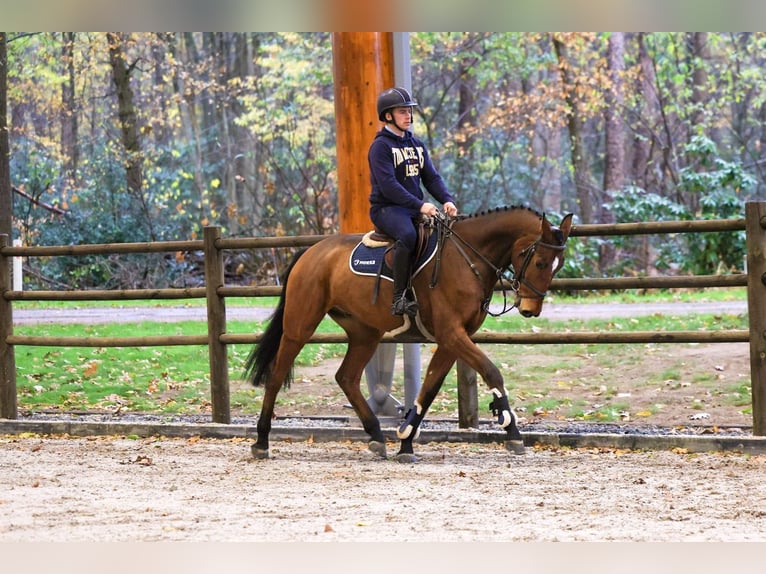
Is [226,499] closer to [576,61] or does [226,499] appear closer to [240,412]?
[240,412]

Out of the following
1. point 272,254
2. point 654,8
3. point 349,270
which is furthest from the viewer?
point 272,254

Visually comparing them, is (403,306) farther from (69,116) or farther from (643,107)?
(643,107)

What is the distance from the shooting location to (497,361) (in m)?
11.8

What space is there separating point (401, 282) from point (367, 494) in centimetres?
164

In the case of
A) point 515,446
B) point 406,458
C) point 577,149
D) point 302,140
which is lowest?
point 406,458

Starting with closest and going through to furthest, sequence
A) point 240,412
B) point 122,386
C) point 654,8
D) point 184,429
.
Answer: point 654,8, point 184,429, point 240,412, point 122,386

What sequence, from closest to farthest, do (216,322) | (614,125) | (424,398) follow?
(424,398)
(216,322)
(614,125)

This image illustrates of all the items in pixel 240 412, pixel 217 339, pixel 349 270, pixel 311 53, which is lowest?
pixel 240 412

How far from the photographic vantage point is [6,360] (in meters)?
9.47

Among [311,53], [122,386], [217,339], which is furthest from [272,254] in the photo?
[217,339]

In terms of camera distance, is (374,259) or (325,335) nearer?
(374,259)

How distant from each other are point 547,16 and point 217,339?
20.6 feet

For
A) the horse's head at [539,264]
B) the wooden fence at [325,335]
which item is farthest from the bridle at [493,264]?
the wooden fence at [325,335]

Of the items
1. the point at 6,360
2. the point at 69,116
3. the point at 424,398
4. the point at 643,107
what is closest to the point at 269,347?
the point at 424,398
